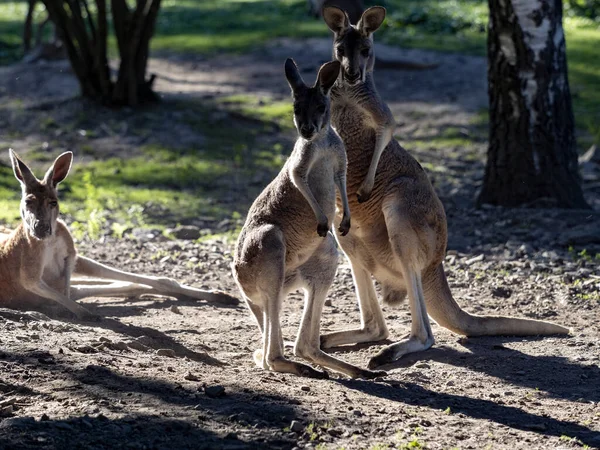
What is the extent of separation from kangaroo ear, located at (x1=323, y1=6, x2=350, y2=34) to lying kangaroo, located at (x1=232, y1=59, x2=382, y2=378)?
0.79 m

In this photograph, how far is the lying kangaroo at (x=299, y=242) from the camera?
15.5 ft

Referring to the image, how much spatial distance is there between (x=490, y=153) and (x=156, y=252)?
285cm

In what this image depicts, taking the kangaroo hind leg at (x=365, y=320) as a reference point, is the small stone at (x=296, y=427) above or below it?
above

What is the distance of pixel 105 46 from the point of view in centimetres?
1136

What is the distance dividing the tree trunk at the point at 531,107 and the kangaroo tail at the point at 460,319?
9.25 feet

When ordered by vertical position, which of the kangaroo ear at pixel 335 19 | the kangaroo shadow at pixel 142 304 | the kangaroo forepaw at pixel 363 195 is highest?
the kangaroo ear at pixel 335 19

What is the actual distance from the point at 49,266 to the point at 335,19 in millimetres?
2269

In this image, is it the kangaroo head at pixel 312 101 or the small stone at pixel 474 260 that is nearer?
the kangaroo head at pixel 312 101

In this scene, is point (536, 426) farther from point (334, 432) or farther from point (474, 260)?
point (474, 260)

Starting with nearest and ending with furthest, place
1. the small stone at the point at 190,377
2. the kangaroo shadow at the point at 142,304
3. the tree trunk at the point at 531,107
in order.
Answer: the small stone at the point at 190,377
the kangaroo shadow at the point at 142,304
the tree trunk at the point at 531,107

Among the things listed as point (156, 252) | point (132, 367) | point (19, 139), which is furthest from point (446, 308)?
point (19, 139)

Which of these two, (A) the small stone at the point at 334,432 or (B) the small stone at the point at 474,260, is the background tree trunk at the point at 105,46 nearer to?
(B) the small stone at the point at 474,260

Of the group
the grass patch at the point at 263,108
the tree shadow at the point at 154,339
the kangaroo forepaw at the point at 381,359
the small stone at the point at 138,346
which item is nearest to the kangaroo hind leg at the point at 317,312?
the kangaroo forepaw at the point at 381,359

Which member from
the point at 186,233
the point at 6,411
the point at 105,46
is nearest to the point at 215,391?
the point at 6,411
